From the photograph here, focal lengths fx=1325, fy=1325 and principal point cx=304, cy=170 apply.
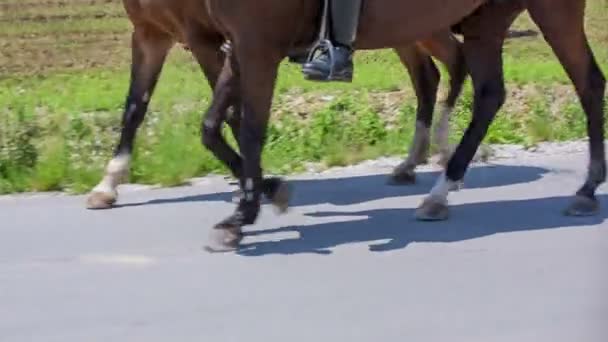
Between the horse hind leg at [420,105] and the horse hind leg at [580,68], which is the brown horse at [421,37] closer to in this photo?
the horse hind leg at [580,68]

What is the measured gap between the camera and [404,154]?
416 inches

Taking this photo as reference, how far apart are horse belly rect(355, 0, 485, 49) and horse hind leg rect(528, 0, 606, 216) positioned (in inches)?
17.6

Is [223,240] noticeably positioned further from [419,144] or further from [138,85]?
[419,144]

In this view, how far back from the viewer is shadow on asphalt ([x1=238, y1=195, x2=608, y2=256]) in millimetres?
7465

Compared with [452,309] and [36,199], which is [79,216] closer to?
[36,199]

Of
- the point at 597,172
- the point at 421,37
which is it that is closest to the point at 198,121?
the point at 421,37

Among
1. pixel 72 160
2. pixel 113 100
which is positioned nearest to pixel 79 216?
pixel 72 160

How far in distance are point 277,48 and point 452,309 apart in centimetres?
204

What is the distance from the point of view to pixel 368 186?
9336mm

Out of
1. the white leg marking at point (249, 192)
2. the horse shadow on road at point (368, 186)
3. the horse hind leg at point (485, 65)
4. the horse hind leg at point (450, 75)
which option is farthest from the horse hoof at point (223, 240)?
the horse hind leg at point (450, 75)

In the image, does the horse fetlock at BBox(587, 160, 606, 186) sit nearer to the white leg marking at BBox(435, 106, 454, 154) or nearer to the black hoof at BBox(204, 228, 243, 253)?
the white leg marking at BBox(435, 106, 454, 154)

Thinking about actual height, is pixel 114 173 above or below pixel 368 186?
above

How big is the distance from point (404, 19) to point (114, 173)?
2322 mm

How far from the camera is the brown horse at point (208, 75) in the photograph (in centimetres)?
803
